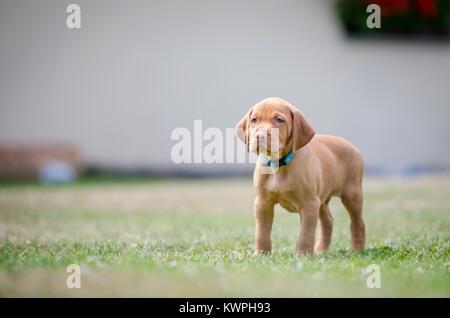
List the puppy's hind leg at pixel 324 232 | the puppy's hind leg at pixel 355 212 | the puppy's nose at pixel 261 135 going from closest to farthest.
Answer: the puppy's nose at pixel 261 135
the puppy's hind leg at pixel 355 212
the puppy's hind leg at pixel 324 232

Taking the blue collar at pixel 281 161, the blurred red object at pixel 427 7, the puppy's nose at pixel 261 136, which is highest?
the blurred red object at pixel 427 7

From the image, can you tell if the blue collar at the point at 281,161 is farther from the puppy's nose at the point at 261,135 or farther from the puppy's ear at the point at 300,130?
the puppy's nose at the point at 261,135

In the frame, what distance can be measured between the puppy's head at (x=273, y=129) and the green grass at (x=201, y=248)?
88cm

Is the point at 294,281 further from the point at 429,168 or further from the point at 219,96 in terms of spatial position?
the point at 429,168

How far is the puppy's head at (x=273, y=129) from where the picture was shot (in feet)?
12.9

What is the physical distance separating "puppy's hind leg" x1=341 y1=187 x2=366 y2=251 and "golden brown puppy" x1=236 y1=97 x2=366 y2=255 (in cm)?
15

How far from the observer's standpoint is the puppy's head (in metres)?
3.94

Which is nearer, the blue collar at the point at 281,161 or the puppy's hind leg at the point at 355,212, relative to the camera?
the blue collar at the point at 281,161

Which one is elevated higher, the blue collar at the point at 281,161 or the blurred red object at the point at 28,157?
the blue collar at the point at 281,161

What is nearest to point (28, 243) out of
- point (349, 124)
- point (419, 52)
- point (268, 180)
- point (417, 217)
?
point (268, 180)

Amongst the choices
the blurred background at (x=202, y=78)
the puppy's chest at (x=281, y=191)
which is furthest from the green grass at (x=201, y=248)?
the blurred background at (x=202, y=78)

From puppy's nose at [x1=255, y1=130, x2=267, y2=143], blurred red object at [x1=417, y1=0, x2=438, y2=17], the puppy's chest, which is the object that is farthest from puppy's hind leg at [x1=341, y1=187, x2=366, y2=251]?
blurred red object at [x1=417, y1=0, x2=438, y2=17]

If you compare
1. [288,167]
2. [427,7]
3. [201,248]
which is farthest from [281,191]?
[427,7]

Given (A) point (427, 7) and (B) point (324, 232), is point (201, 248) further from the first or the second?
(A) point (427, 7)
